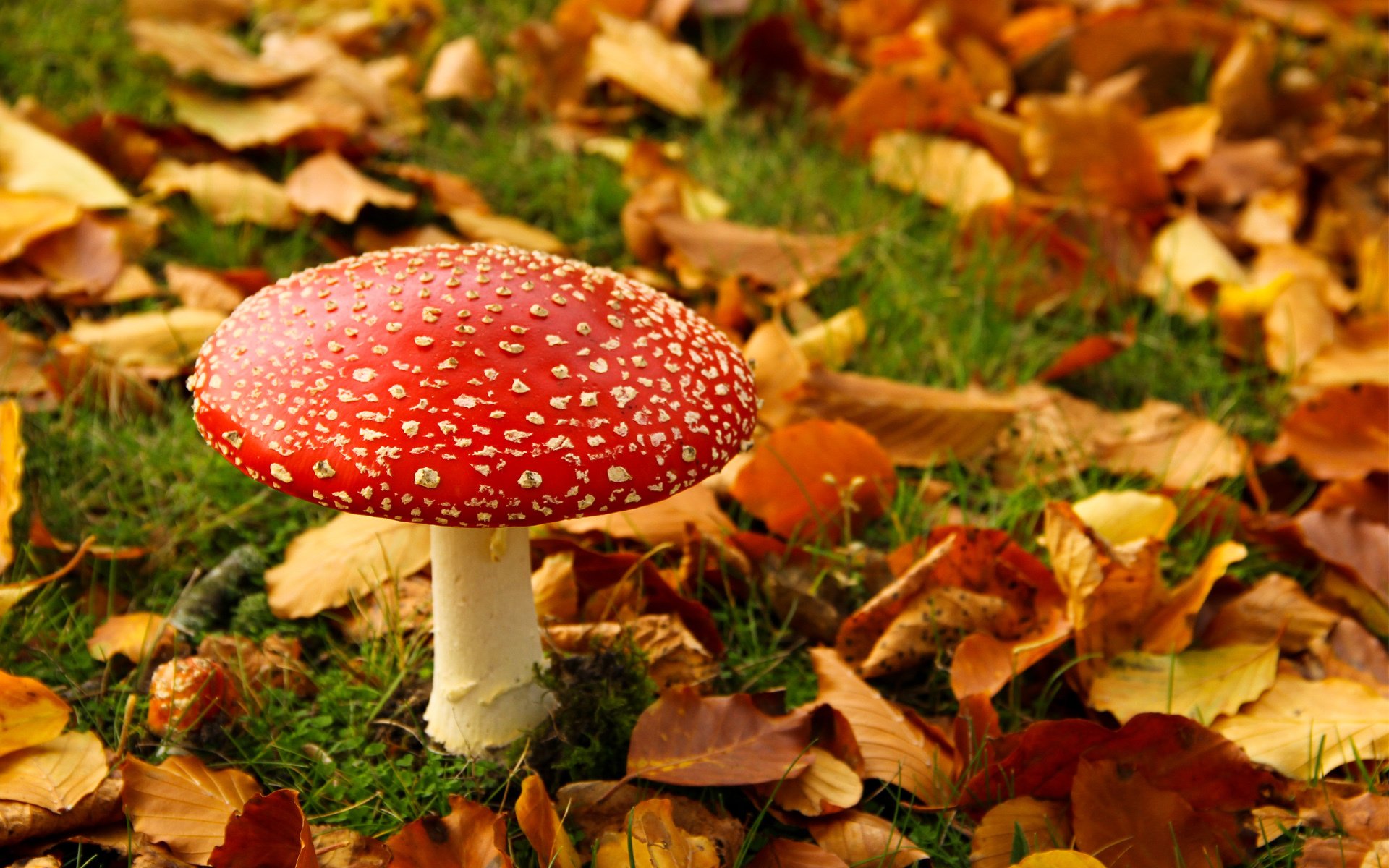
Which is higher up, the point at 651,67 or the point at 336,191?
the point at 651,67

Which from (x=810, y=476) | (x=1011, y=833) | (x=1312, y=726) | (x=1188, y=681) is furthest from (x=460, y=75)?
(x=1312, y=726)

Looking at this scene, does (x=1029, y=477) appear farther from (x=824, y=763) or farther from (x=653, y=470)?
(x=653, y=470)

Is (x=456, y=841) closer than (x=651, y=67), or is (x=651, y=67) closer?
(x=456, y=841)

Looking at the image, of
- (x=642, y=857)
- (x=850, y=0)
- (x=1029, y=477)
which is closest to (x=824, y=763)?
(x=642, y=857)

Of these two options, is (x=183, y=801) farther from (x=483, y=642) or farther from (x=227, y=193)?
(x=227, y=193)

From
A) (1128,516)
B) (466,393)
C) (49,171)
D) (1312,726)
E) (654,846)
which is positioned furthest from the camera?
(49,171)

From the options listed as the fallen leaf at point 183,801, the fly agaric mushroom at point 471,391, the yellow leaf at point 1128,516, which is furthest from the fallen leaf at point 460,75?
the fallen leaf at point 183,801
